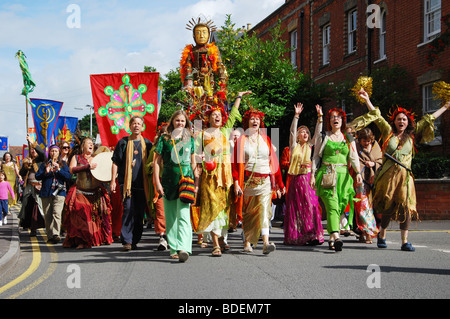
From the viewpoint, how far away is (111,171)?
A: 948cm

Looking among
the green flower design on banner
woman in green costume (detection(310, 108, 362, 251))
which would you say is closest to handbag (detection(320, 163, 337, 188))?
woman in green costume (detection(310, 108, 362, 251))

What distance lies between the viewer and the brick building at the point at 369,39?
1898 cm

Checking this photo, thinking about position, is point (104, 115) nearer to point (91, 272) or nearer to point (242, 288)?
point (91, 272)

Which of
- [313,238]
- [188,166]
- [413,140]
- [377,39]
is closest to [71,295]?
[188,166]

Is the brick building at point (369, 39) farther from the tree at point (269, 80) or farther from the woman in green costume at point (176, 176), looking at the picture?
the woman in green costume at point (176, 176)

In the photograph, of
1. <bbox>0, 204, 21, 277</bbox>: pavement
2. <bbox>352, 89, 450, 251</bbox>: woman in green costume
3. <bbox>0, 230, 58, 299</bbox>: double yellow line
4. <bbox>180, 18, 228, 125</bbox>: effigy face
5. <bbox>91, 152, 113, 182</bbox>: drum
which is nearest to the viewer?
<bbox>0, 230, 58, 299</bbox>: double yellow line

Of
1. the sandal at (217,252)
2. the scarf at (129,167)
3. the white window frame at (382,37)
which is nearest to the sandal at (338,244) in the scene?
the sandal at (217,252)

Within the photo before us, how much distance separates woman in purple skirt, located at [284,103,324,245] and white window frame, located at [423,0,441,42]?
11641mm

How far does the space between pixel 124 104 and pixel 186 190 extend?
336 centimetres

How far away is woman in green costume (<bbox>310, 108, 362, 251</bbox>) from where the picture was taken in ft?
28.0

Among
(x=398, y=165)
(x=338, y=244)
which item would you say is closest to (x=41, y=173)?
(x=338, y=244)

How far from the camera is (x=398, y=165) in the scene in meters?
8.68

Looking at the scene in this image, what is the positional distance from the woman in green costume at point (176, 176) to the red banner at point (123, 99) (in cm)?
248

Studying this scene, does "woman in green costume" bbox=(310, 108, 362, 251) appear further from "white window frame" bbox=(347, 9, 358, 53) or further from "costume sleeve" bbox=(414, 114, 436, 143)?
"white window frame" bbox=(347, 9, 358, 53)
